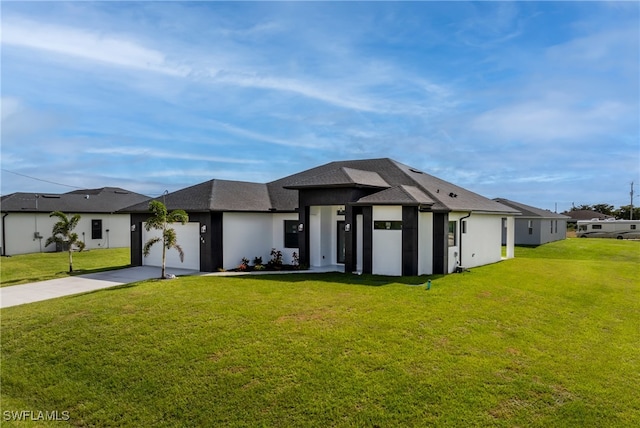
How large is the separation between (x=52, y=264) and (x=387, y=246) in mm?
19550

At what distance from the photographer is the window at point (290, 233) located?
20141 millimetres

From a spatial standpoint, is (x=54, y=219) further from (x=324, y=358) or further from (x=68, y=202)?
(x=324, y=358)

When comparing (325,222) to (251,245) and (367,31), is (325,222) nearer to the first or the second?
(251,245)

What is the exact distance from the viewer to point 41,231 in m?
28.1

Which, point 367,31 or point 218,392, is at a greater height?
point 367,31

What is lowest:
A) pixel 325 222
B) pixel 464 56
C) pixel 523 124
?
pixel 325 222

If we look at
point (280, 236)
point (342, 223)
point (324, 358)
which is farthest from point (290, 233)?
point (324, 358)

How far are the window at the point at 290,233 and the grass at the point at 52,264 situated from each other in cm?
932

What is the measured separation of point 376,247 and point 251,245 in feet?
22.3

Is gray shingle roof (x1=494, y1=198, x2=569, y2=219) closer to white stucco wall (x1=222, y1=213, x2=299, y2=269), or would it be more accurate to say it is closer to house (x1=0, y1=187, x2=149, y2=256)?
white stucco wall (x1=222, y1=213, x2=299, y2=269)

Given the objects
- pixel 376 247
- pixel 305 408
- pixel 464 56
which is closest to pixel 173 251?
pixel 376 247

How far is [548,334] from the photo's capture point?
9.73m

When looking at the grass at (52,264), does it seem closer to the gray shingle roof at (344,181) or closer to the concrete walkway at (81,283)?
the concrete walkway at (81,283)

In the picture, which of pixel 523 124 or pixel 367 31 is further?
pixel 523 124
